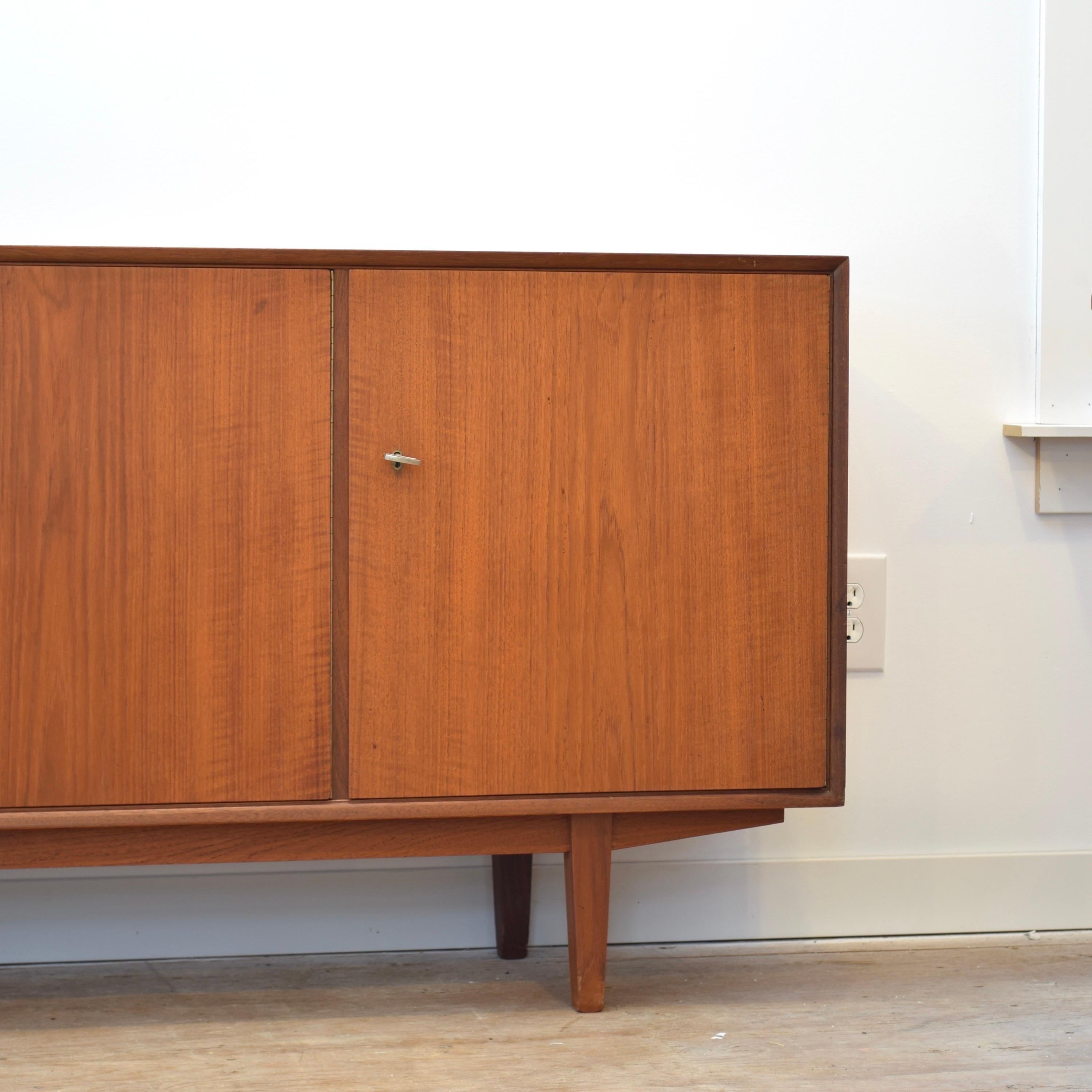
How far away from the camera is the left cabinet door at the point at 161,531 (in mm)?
976

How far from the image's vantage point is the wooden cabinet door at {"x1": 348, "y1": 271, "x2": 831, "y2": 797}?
3.31ft

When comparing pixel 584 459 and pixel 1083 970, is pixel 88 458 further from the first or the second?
pixel 1083 970

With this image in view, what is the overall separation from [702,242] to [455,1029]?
0.99 metres

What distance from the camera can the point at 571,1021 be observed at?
1.12m

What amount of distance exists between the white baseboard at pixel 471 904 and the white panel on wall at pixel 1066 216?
631 millimetres

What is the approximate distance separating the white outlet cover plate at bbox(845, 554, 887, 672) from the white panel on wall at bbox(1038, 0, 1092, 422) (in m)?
0.30

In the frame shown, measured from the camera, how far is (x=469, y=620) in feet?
3.34

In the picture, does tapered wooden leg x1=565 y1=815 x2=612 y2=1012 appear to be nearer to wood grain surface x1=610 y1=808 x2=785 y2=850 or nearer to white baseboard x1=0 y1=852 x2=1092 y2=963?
wood grain surface x1=610 y1=808 x2=785 y2=850

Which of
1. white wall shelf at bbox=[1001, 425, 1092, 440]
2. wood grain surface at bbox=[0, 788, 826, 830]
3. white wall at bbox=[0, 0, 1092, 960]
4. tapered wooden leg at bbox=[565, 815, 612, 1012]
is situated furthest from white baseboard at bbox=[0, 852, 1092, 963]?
white wall shelf at bbox=[1001, 425, 1092, 440]

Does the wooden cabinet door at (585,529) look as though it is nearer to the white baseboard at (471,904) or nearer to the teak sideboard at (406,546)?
the teak sideboard at (406,546)

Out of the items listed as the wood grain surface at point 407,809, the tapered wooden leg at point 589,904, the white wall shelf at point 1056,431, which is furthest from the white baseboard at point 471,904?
the white wall shelf at point 1056,431

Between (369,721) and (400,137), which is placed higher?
(400,137)

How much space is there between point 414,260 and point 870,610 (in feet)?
2.50

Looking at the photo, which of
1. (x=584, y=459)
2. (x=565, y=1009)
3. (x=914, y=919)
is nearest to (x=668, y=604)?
(x=584, y=459)
